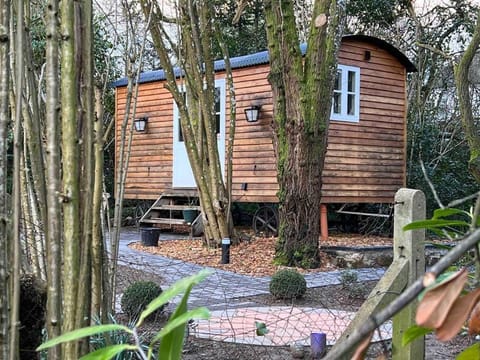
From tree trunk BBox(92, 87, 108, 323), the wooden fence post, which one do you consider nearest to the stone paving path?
tree trunk BBox(92, 87, 108, 323)

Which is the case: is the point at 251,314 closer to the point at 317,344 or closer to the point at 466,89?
the point at 317,344

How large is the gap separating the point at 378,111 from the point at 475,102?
3874mm

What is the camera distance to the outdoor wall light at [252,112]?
11086 millimetres

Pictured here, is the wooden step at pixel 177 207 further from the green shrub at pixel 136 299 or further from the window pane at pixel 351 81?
the green shrub at pixel 136 299

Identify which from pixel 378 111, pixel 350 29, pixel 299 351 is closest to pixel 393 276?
pixel 299 351

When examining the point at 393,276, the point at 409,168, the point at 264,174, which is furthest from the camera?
the point at 409,168

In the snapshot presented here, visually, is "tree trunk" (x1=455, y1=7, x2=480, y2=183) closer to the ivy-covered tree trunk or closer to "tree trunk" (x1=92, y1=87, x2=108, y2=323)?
the ivy-covered tree trunk

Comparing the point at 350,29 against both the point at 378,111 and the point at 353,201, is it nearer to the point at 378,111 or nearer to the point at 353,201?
the point at 378,111

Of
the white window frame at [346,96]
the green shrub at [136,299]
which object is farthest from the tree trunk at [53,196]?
the white window frame at [346,96]

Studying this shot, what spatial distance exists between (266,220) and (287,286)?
6.40 m

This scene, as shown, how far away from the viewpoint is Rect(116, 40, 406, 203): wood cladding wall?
1116cm

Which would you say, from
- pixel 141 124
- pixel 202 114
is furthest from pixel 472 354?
pixel 141 124

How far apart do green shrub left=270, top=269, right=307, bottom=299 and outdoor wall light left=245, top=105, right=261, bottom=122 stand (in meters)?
5.64

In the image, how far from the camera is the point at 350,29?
15953mm
